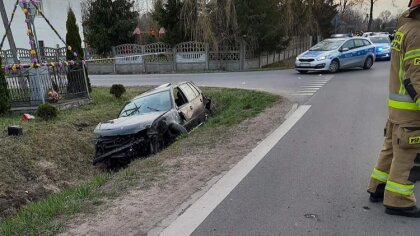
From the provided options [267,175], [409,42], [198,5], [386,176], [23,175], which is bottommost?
[23,175]

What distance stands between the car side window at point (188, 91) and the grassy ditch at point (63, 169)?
3.40 ft

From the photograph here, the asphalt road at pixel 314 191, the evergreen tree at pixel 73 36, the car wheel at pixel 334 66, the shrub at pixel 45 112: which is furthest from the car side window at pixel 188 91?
the car wheel at pixel 334 66

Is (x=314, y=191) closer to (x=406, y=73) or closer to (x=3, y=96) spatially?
(x=406, y=73)

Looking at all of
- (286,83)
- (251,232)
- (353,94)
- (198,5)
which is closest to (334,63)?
(286,83)

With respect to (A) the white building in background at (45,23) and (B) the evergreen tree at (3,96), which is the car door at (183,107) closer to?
(B) the evergreen tree at (3,96)

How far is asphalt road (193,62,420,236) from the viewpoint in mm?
3758

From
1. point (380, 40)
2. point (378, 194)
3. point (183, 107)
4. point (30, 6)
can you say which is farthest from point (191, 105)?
point (380, 40)

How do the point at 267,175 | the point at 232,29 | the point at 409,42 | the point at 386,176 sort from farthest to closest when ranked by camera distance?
the point at 232,29, the point at 267,175, the point at 386,176, the point at 409,42

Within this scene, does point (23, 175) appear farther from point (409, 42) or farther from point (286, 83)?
point (286, 83)

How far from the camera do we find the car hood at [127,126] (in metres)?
7.57

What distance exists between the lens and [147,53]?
90.7 feet

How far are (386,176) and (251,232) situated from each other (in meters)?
1.58

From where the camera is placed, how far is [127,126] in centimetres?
764

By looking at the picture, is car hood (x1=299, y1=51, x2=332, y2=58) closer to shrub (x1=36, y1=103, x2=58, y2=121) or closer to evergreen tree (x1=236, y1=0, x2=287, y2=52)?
evergreen tree (x1=236, y1=0, x2=287, y2=52)
